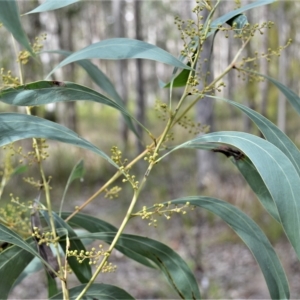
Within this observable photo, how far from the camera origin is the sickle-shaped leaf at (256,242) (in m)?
0.58

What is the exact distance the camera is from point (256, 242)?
0.62 metres

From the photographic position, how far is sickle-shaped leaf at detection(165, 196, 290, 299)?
58 centimetres

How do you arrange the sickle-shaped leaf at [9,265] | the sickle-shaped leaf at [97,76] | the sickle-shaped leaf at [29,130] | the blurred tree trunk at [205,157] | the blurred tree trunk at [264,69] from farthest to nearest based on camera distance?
the blurred tree trunk at [264,69]
the blurred tree trunk at [205,157]
the sickle-shaped leaf at [97,76]
the sickle-shaped leaf at [9,265]
the sickle-shaped leaf at [29,130]

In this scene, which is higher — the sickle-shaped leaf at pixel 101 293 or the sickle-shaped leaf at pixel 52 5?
the sickle-shaped leaf at pixel 52 5

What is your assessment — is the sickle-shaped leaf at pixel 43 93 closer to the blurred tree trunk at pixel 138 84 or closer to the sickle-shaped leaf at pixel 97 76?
the sickle-shaped leaf at pixel 97 76

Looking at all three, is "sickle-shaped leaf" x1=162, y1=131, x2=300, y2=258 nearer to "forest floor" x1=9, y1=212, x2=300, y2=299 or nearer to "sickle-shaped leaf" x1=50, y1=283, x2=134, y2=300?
"sickle-shaped leaf" x1=50, y1=283, x2=134, y2=300

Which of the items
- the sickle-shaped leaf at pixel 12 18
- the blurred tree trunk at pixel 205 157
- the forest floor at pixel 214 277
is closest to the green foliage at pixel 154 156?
the sickle-shaped leaf at pixel 12 18


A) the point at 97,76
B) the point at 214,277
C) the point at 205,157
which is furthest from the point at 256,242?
the point at 205,157

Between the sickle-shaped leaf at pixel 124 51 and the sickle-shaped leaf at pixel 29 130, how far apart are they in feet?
0.34

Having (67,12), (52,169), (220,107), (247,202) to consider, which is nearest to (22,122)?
(247,202)

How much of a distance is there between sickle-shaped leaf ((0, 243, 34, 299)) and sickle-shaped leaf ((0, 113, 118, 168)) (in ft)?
0.66

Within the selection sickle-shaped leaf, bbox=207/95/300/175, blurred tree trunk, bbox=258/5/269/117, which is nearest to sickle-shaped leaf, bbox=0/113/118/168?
sickle-shaped leaf, bbox=207/95/300/175

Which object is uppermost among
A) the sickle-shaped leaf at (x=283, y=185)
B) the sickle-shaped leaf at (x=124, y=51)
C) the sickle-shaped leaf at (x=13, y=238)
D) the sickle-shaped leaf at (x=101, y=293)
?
the sickle-shaped leaf at (x=124, y=51)

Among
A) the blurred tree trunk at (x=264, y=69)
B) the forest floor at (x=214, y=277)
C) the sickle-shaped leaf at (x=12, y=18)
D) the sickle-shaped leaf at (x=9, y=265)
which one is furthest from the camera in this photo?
the blurred tree trunk at (x=264, y=69)
